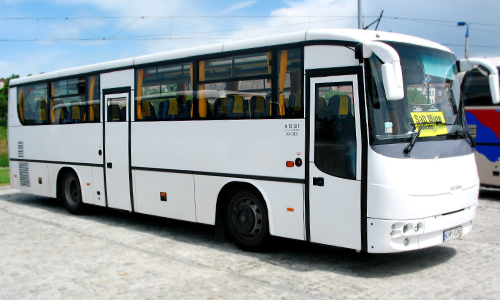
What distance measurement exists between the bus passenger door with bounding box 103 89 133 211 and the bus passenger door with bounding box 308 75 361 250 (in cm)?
453

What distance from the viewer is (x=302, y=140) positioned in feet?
23.2

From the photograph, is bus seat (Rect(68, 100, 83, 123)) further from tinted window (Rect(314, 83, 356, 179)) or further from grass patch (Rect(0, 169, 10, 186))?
grass patch (Rect(0, 169, 10, 186))

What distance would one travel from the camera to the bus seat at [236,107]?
26.0ft

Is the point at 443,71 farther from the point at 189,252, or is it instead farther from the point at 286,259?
the point at 189,252

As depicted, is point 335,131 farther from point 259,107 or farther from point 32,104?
point 32,104

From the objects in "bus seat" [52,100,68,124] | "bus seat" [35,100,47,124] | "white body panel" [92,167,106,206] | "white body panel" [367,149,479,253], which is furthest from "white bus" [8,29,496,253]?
"bus seat" [35,100,47,124]

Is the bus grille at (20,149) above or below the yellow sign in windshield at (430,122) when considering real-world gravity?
below

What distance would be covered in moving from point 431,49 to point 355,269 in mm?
3153

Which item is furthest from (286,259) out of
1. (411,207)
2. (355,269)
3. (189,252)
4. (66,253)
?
(66,253)

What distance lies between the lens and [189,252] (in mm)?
8031

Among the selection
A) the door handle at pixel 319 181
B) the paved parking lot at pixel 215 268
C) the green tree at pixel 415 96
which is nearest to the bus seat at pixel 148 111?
the paved parking lot at pixel 215 268

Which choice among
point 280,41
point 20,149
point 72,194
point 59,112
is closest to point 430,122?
point 280,41

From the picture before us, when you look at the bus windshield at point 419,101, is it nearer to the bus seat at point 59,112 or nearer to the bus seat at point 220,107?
the bus seat at point 220,107

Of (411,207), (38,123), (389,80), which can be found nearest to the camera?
(389,80)
